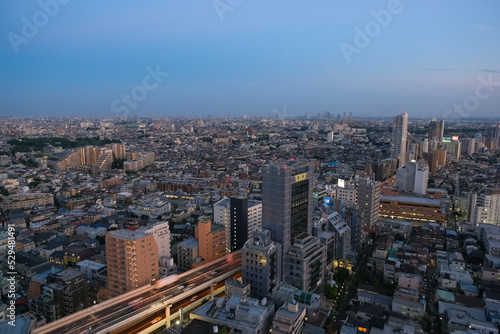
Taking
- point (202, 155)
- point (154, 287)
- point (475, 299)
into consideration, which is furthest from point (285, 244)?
point (202, 155)

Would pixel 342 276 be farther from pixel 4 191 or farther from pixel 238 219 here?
pixel 4 191

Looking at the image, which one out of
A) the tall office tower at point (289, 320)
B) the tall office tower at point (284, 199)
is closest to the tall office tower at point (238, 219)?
the tall office tower at point (284, 199)

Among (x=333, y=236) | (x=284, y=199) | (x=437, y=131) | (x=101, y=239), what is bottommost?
(x=101, y=239)

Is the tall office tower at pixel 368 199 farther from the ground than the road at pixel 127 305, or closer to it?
farther from the ground

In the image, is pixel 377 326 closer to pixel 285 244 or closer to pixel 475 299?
pixel 285 244

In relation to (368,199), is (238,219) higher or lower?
lower

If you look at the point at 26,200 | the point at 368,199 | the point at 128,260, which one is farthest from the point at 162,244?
the point at 26,200

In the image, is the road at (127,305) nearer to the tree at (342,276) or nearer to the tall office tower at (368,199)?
the tree at (342,276)
